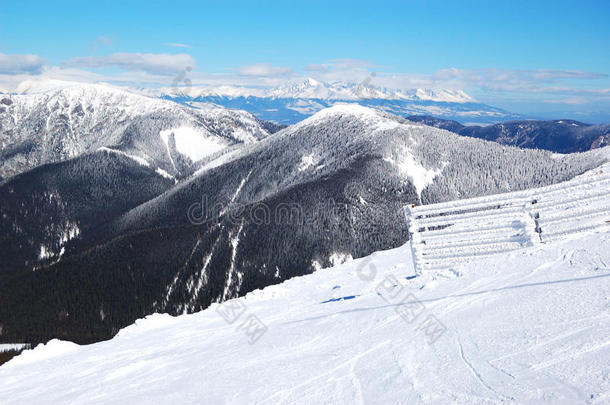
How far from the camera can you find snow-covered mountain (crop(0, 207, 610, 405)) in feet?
19.9

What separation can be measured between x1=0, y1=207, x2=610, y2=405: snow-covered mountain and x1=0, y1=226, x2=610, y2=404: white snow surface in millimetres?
30

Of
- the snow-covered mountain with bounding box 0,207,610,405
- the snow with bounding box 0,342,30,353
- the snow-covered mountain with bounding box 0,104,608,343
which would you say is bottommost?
the snow with bounding box 0,342,30,353

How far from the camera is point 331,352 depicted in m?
8.55

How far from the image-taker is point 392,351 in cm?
789

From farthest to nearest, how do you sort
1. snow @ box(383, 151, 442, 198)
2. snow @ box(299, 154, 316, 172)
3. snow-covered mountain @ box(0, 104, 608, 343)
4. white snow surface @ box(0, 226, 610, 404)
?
snow @ box(299, 154, 316, 172) < snow @ box(383, 151, 442, 198) < snow-covered mountain @ box(0, 104, 608, 343) < white snow surface @ box(0, 226, 610, 404)

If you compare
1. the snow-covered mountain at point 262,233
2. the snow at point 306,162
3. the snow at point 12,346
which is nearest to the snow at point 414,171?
the snow-covered mountain at point 262,233

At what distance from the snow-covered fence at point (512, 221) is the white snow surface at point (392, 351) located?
0.84 metres

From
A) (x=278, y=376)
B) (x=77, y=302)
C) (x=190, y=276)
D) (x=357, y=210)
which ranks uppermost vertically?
(x=278, y=376)

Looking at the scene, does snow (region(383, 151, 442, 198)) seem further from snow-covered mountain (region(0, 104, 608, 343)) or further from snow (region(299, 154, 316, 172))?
snow (region(299, 154, 316, 172))

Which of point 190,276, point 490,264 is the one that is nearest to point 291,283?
point 490,264

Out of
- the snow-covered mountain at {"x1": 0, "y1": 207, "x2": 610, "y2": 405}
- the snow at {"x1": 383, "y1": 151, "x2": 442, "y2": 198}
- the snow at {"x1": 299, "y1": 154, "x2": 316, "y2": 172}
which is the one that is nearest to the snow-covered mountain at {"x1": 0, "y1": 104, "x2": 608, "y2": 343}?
the snow at {"x1": 383, "y1": 151, "x2": 442, "y2": 198}

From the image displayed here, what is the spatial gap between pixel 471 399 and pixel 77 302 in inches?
4557

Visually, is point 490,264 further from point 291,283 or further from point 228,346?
point 291,283

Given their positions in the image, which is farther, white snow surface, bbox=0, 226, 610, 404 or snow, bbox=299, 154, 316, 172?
snow, bbox=299, 154, 316, 172
